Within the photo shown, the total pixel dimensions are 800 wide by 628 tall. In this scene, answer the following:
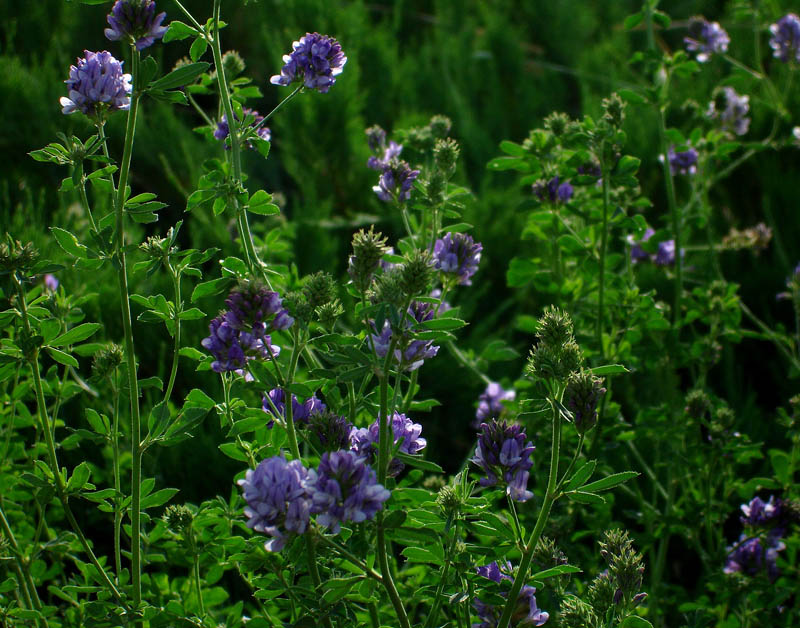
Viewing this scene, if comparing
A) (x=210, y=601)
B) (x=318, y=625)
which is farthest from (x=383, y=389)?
(x=210, y=601)

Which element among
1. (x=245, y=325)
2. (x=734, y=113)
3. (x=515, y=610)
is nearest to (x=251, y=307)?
(x=245, y=325)

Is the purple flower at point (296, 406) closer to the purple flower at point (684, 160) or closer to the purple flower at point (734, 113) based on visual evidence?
the purple flower at point (684, 160)

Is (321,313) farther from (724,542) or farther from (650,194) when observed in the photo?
(650,194)

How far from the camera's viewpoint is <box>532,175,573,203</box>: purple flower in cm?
146

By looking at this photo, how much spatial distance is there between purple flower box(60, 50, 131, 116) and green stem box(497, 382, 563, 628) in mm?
655

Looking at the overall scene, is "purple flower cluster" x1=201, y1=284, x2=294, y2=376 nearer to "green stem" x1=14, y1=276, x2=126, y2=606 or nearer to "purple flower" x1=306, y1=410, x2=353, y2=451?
"purple flower" x1=306, y1=410, x2=353, y2=451

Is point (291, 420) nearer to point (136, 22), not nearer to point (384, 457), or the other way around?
point (384, 457)

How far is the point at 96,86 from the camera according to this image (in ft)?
3.21

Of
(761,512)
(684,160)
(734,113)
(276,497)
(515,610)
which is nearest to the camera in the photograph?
(276,497)

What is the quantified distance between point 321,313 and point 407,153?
1545mm

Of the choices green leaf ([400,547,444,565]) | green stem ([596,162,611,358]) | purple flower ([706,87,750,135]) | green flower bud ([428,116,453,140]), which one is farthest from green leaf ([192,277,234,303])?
purple flower ([706,87,750,135])

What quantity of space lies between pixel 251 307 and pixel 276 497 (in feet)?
0.68

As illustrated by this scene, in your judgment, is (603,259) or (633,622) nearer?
(633,622)

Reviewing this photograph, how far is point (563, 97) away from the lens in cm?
383
